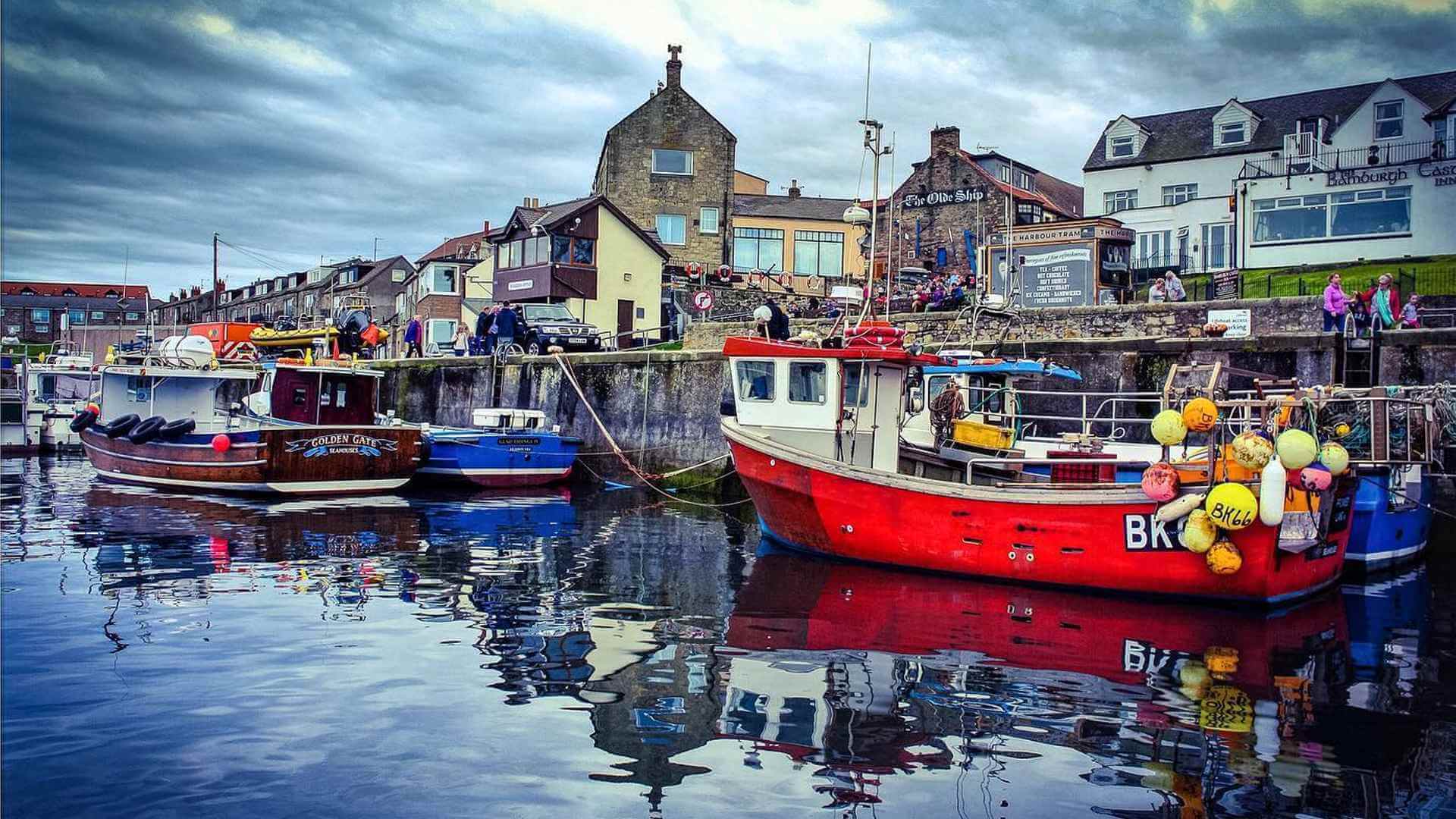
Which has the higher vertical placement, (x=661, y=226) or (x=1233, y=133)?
(x=1233, y=133)

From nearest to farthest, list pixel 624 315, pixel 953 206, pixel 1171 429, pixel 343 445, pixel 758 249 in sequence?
pixel 1171 429 < pixel 343 445 < pixel 624 315 < pixel 953 206 < pixel 758 249

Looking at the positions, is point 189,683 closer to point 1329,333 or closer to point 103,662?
point 103,662

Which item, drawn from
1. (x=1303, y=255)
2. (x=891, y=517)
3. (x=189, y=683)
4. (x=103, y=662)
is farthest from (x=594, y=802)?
(x=1303, y=255)

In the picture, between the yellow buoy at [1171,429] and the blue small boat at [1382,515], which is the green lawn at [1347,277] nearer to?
the blue small boat at [1382,515]

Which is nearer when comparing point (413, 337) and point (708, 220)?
point (413, 337)

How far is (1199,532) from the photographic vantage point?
1093 centimetres

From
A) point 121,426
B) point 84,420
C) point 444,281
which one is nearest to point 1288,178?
point 121,426

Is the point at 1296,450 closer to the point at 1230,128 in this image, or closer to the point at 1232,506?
the point at 1232,506

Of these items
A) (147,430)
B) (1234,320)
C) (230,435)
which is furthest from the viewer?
(147,430)

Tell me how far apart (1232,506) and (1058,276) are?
55.3ft

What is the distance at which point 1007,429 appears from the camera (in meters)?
15.4

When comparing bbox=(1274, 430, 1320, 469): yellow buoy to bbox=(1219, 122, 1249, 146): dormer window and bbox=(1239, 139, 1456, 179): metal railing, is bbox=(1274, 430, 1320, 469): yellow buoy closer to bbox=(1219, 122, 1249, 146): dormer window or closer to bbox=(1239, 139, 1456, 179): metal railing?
bbox=(1239, 139, 1456, 179): metal railing

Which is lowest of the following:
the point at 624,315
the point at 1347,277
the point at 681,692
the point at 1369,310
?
the point at 681,692

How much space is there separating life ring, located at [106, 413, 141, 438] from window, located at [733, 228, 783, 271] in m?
33.7
